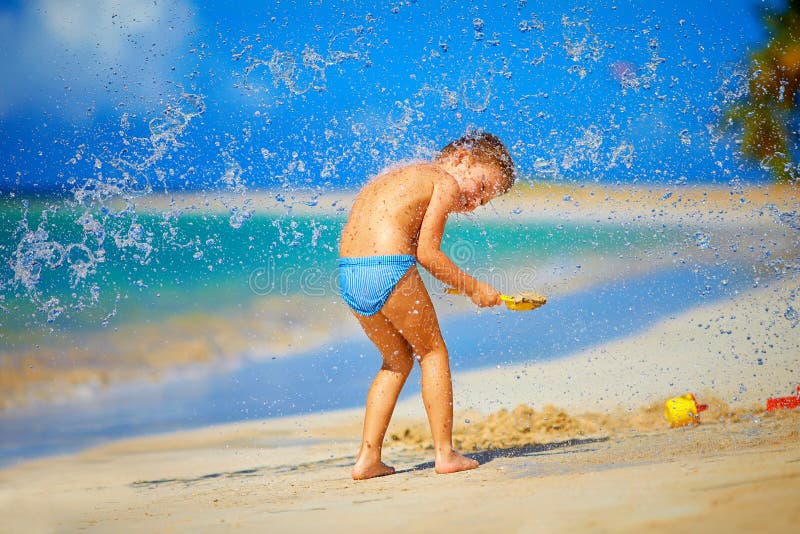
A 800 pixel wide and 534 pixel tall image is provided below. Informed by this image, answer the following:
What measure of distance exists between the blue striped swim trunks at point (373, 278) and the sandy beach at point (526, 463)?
2.15 ft

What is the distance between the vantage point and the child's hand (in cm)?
301

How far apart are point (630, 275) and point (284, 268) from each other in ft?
13.8

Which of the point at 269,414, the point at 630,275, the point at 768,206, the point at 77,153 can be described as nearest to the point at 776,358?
the point at 630,275

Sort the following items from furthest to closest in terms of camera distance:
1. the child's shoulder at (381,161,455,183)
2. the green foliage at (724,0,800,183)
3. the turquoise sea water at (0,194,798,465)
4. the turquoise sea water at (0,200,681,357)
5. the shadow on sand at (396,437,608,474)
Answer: the green foliage at (724,0,800,183) < the turquoise sea water at (0,200,681,357) < the turquoise sea water at (0,194,798,465) < the shadow on sand at (396,437,608,474) < the child's shoulder at (381,161,455,183)

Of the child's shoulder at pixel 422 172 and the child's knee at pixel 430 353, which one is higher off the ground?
the child's shoulder at pixel 422 172

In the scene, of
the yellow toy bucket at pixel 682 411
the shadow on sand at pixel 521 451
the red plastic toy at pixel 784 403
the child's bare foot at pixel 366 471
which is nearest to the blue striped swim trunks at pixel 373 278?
the child's bare foot at pixel 366 471

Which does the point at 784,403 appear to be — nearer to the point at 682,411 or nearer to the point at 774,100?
the point at 682,411

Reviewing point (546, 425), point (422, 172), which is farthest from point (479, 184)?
point (546, 425)

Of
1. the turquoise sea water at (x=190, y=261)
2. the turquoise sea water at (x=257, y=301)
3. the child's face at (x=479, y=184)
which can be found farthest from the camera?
the turquoise sea water at (x=190, y=261)

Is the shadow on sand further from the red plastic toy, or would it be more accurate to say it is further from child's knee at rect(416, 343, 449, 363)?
the red plastic toy

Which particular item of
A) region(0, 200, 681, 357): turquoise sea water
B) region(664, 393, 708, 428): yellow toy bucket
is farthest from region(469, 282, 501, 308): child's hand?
region(0, 200, 681, 357): turquoise sea water

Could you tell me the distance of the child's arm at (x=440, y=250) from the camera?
2.94m

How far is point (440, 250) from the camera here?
296 centimetres

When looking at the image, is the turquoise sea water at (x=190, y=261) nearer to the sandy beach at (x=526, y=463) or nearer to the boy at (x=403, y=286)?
the sandy beach at (x=526, y=463)
